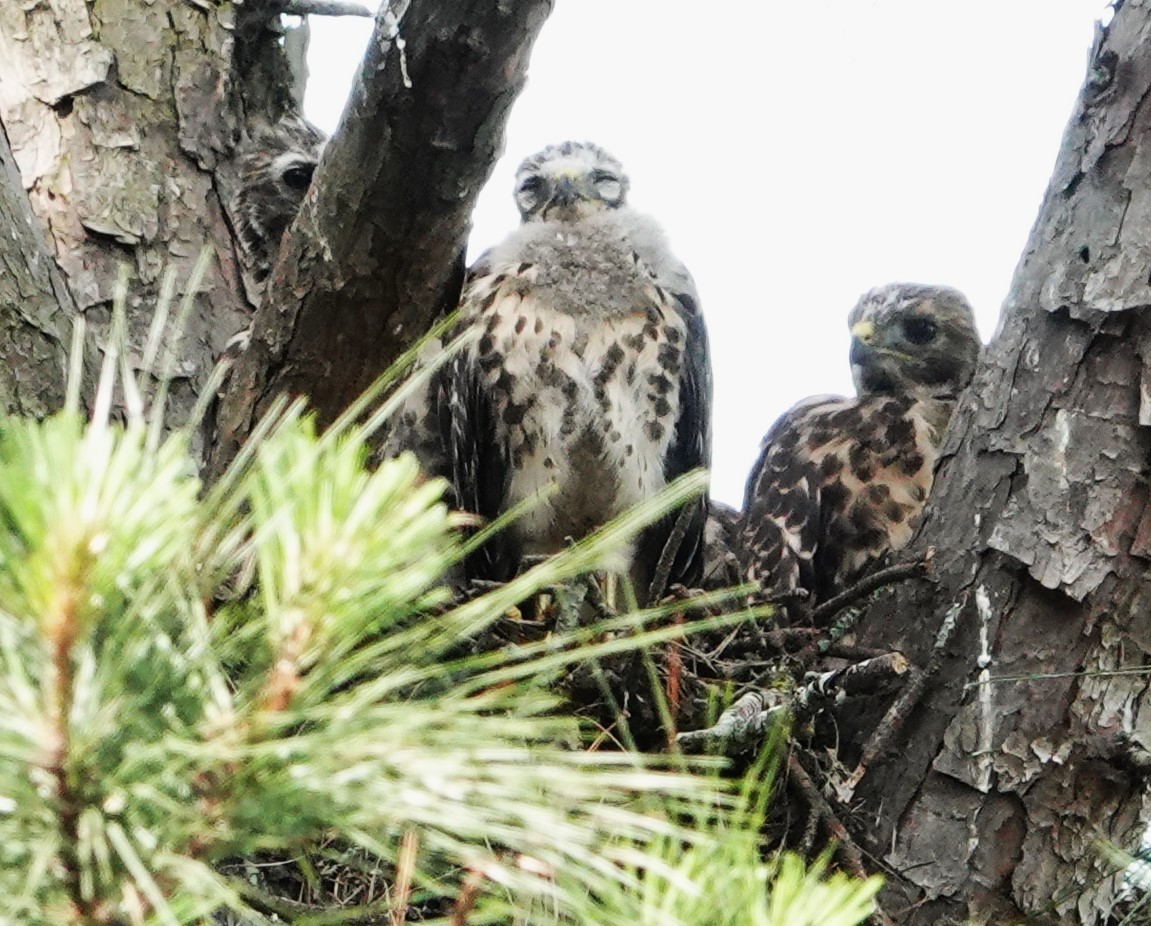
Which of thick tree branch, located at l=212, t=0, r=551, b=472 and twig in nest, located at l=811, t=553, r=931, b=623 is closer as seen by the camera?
thick tree branch, located at l=212, t=0, r=551, b=472

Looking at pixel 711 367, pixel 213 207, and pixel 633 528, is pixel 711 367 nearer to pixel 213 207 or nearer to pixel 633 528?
pixel 213 207

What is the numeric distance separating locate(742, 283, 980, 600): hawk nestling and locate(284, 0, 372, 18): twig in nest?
1.51m

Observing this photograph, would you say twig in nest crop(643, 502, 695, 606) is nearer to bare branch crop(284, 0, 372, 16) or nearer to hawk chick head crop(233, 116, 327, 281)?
hawk chick head crop(233, 116, 327, 281)

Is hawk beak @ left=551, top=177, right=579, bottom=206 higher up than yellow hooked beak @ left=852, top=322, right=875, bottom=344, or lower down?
higher up

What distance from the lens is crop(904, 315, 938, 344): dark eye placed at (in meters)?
4.39

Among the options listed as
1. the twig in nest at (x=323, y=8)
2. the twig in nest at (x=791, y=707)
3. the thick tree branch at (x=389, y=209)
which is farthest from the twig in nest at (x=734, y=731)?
the twig in nest at (x=323, y=8)

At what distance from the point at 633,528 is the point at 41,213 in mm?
2613

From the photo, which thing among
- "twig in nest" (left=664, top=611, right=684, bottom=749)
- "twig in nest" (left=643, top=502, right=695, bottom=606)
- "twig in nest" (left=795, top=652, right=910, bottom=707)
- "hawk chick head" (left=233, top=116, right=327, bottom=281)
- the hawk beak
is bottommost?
"twig in nest" (left=664, top=611, right=684, bottom=749)

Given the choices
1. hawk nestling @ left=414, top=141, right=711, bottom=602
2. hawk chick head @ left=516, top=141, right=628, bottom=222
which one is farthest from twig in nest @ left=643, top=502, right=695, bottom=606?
hawk chick head @ left=516, top=141, right=628, bottom=222

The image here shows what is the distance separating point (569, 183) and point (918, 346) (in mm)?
1055

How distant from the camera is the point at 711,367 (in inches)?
157

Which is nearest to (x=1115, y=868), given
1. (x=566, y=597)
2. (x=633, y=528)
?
(x=566, y=597)

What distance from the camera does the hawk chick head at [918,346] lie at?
436 cm

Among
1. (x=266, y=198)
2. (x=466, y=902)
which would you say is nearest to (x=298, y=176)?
(x=266, y=198)
